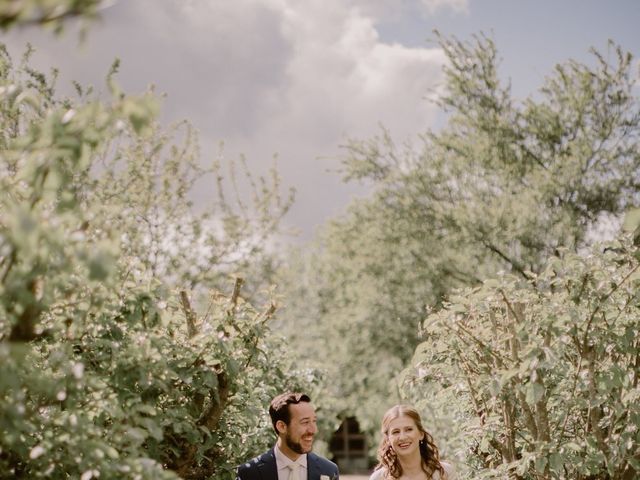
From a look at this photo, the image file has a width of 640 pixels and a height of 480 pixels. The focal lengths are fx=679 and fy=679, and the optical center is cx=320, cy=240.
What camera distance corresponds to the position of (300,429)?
509 centimetres

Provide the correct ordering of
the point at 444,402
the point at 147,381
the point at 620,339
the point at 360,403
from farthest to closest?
the point at 360,403 → the point at 444,402 → the point at 620,339 → the point at 147,381

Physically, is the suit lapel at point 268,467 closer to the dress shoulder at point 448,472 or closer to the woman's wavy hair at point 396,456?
the woman's wavy hair at point 396,456

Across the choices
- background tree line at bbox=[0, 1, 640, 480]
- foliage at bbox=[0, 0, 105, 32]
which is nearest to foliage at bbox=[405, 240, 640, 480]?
background tree line at bbox=[0, 1, 640, 480]

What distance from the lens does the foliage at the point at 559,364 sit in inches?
149

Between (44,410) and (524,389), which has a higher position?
(44,410)

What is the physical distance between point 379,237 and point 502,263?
12.0 ft

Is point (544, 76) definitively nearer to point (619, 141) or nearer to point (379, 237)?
point (619, 141)

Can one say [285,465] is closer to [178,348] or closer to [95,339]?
[178,348]

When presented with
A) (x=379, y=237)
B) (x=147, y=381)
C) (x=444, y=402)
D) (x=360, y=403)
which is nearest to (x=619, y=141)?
(x=379, y=237)

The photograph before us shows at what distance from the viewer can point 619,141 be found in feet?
62.8

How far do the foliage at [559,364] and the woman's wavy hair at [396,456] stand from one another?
706 mm

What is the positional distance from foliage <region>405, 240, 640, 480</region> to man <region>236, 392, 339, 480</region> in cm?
97

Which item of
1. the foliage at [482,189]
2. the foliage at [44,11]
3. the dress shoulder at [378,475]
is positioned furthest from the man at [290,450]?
the foliage at [482,189]

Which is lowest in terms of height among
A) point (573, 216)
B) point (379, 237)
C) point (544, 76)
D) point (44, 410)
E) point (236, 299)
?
point (44, 410)
